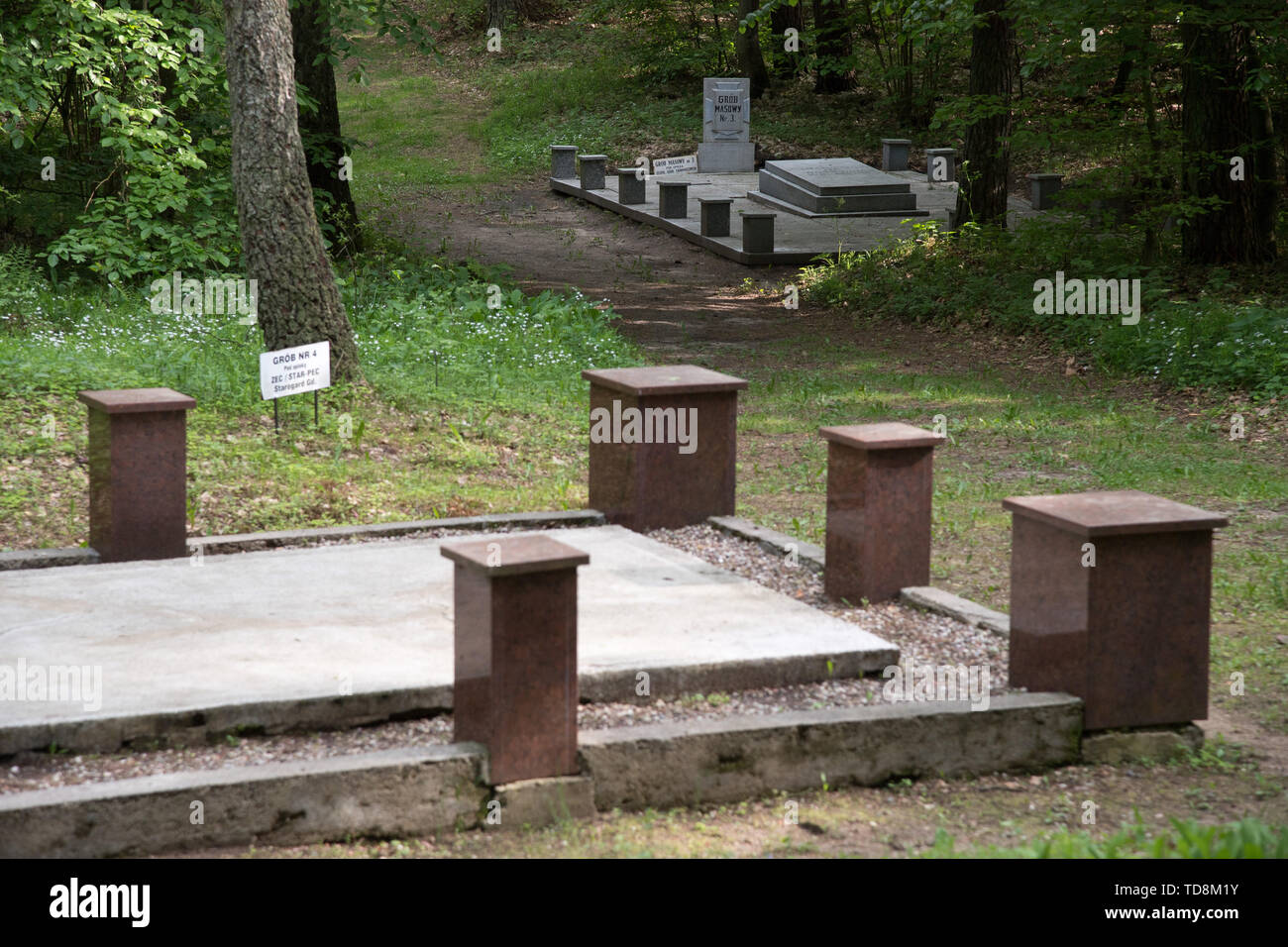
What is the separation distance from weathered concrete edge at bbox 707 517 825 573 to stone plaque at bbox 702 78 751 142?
20.7 metres

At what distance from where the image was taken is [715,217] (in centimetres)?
2106

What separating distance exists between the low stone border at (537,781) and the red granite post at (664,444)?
279 cm

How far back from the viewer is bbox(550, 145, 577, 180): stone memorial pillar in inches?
1051

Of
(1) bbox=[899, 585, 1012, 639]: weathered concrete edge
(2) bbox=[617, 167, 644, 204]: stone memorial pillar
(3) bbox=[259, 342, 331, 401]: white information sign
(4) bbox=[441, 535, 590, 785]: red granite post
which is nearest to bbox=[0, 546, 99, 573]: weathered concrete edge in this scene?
(3) bbox=[259, 342, 331, 401]: white information sign

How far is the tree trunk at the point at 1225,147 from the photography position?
1446 cm

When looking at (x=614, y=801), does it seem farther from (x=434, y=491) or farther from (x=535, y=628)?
(x=434, y=491)

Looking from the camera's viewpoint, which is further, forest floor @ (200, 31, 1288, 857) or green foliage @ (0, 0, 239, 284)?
green foliage @ (0, 0, 239, 284)

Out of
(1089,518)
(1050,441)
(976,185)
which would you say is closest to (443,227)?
(976,185)

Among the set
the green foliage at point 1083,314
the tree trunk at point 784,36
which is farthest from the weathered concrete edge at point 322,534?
the tree trunk at point 784,36

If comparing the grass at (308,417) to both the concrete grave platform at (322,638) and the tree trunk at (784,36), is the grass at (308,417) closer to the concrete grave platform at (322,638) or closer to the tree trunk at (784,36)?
the concrete grave platform at (322,638)

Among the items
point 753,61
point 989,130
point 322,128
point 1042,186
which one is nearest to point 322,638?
point 322,128

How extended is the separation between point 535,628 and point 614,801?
2.21ft

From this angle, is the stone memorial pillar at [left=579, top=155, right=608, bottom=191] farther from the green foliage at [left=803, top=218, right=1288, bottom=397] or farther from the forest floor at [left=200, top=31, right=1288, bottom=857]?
the green foliage at [left=803, top=218, right=1288, bottom=397]

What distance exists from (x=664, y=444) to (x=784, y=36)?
2774cm
